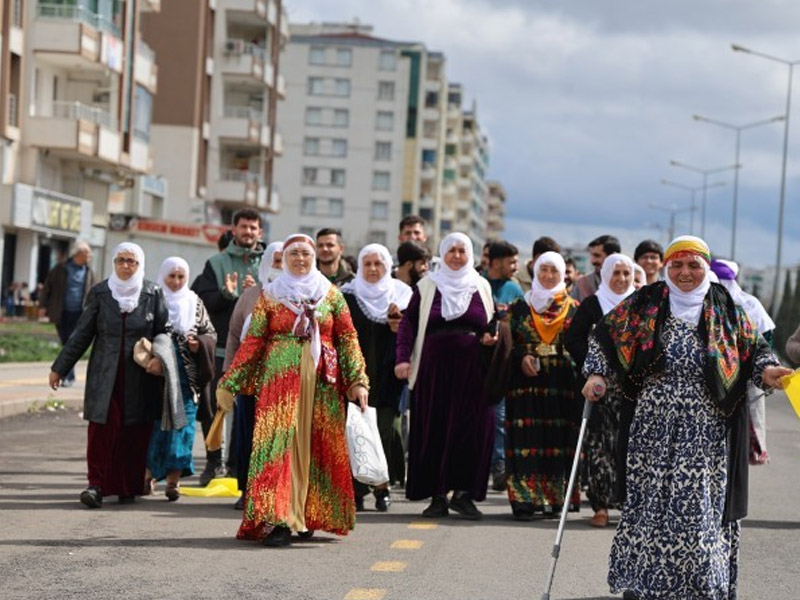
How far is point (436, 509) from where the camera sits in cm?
1279

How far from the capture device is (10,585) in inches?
347

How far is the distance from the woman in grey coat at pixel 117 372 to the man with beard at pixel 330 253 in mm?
1431

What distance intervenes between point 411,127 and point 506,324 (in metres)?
129

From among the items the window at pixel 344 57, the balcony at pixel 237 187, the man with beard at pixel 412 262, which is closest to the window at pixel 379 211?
the window at pixel 344 57

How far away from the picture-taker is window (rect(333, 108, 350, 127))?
142m

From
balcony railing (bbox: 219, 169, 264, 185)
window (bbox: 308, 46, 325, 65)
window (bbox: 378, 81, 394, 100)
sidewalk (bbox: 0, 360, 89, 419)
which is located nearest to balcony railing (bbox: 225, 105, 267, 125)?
balcony railing (bbox: 219, 169, 264, 185)

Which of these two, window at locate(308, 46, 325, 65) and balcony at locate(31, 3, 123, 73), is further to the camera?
window at locate(308, 46, 325, 65)

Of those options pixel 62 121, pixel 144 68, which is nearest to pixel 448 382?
pixel 62 121

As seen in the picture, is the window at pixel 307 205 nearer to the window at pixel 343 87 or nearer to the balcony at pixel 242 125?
the window at pixel 343 87

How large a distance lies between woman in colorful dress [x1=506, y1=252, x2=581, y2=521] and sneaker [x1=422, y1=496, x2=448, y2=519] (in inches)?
20.7

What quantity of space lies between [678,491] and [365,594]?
1.68m

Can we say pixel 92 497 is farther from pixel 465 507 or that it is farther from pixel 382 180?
pixel 382 180

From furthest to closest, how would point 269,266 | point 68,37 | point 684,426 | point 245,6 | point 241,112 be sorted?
1. point 241,112
2. point 245,6
3. point 68,37
4. point 269,266
5. point 684,426

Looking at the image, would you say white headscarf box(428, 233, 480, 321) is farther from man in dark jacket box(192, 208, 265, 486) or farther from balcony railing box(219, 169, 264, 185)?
balcony railing box(219, 169, 264, 185)
